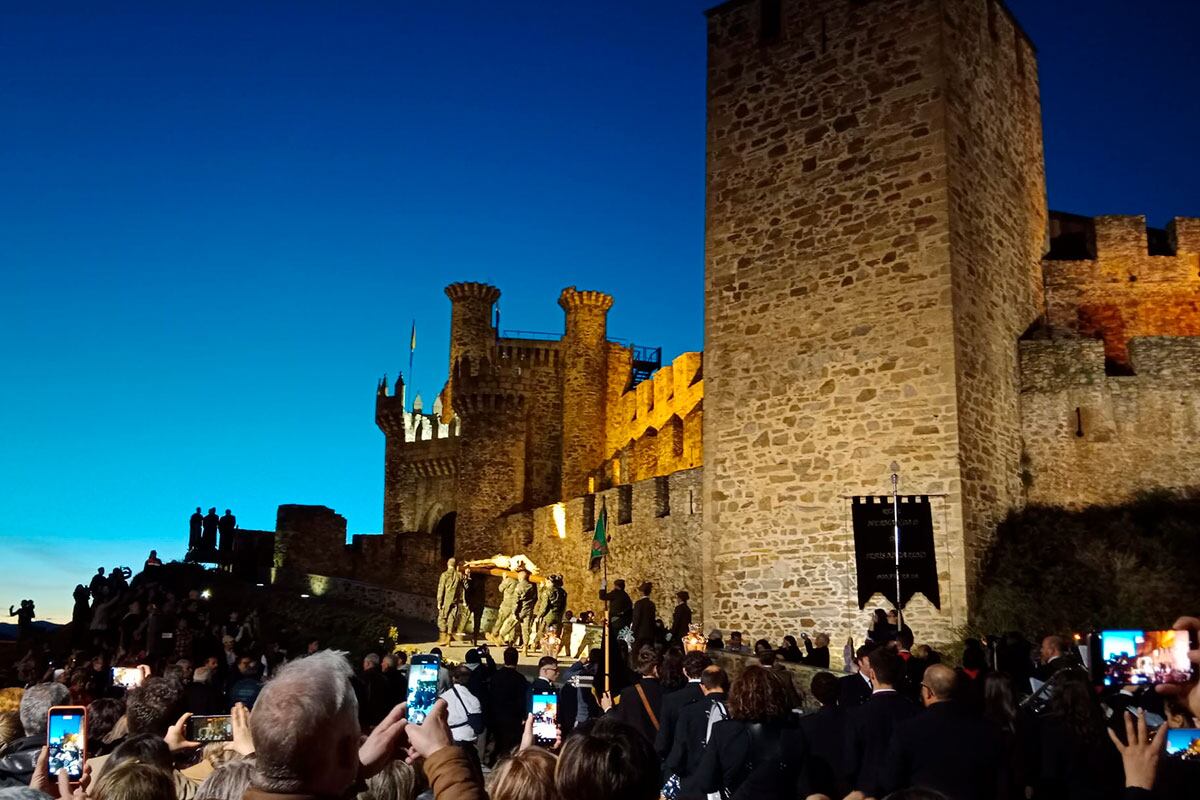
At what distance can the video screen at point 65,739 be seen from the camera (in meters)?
4.41

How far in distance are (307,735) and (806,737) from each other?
3.66 meters

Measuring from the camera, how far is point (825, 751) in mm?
5734

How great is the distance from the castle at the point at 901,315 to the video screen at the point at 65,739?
11.5m

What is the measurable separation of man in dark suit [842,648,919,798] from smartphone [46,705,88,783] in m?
3.12

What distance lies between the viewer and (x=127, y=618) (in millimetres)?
18719

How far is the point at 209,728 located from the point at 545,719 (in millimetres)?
2413

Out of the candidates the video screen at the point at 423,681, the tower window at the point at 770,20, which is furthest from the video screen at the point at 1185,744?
the tower window at the point at 770,20

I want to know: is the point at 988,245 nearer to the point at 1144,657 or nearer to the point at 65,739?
the point at 1144,657

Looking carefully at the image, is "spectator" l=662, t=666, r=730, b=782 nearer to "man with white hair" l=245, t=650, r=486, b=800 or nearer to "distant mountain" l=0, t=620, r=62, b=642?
"man with white hair" l=245, t=650, r=486, b=800

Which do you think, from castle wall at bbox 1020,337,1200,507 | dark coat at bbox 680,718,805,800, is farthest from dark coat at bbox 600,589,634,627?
dark coat at bbox 680,718,805,800

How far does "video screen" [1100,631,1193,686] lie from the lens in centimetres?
359

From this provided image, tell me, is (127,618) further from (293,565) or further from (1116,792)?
(1116,792)

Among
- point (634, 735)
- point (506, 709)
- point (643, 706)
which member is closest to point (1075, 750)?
point (634, 735)

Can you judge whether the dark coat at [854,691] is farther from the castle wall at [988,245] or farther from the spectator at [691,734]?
the castle wall at [988,245]
